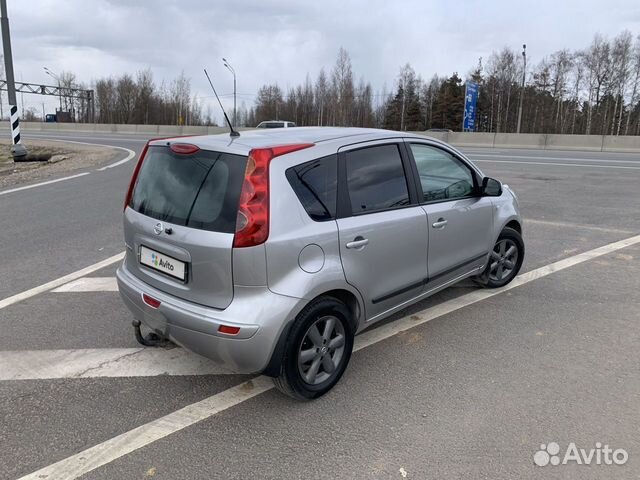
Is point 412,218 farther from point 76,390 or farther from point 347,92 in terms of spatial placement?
point 347,92

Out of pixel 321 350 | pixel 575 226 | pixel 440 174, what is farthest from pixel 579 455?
pixel 575 226

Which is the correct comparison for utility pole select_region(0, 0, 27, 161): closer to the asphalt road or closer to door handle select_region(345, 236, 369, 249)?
the asphalt road

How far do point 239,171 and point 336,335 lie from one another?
49.8 inches

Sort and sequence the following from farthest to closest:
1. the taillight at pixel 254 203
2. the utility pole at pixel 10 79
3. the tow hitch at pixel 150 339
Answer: the utility pole at pixel 10 79
the tow hitch at pixel 150 339
the taillight at pixel 254 203

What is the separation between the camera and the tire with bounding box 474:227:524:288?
508cm

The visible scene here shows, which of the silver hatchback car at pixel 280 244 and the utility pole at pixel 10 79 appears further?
the utility pole at pixel 10 79

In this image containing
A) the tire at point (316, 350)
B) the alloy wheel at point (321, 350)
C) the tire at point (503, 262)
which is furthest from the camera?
the tire at point (503, 262)

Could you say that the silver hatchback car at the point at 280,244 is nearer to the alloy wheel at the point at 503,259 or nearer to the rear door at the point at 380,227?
the rear door at the point at 380,227

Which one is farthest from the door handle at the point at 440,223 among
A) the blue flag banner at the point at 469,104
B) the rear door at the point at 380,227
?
the blue flag banner at the point at 469,104

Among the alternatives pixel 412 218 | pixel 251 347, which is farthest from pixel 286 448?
pixel 412 218

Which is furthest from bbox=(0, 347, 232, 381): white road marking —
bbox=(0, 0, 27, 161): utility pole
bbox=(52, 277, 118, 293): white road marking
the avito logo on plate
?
bbox=(0, 0, 27, 161): utility pole

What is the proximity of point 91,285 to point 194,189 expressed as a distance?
2799mm

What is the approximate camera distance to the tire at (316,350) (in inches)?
120

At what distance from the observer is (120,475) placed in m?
2.56
